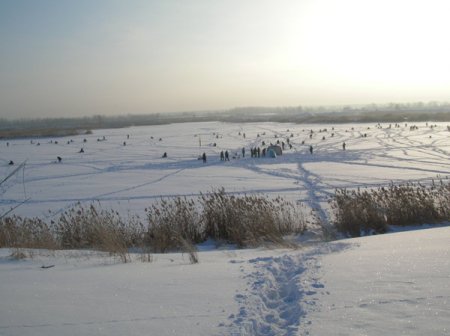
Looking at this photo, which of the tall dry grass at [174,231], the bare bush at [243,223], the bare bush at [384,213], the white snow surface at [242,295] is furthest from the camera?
the bare bush at [384,213]

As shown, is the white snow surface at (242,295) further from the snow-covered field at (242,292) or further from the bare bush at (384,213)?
the bare bush at (384,213)

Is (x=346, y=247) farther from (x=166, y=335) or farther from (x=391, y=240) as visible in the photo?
(x=166, y=335)

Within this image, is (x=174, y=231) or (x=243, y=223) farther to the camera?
(x=243, y=223)

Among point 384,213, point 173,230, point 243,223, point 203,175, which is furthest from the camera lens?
point 203,175

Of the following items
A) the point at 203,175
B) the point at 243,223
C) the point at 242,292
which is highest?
the point at 242,292

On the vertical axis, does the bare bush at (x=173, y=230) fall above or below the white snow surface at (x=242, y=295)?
below

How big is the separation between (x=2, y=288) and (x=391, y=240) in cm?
496

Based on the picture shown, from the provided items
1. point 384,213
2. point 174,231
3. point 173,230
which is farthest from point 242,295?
point 384,213

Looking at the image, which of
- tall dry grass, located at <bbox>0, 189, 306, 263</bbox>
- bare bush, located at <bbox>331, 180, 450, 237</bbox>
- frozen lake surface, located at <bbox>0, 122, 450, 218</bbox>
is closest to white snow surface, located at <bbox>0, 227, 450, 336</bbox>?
tall dry grass, located at <bbox>0, 189, 306, 263</bbox>

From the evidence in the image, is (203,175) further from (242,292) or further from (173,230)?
(242,292)

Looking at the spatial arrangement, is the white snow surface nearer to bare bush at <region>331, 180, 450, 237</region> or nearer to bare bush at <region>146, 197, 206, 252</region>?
bare bush at <region>146, 197, 206, 252</region>

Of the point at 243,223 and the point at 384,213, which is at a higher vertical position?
the point at 243,223

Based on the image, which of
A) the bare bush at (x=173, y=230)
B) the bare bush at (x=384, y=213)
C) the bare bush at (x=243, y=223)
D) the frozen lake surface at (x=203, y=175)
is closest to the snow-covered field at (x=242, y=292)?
the bare bush at (x=173, y=230)

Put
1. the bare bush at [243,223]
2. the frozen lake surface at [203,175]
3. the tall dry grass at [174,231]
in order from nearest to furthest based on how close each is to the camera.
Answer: the tall dry grass at [174,231], the bare bush at [243,223], the frozen lake surface at [203,175]
